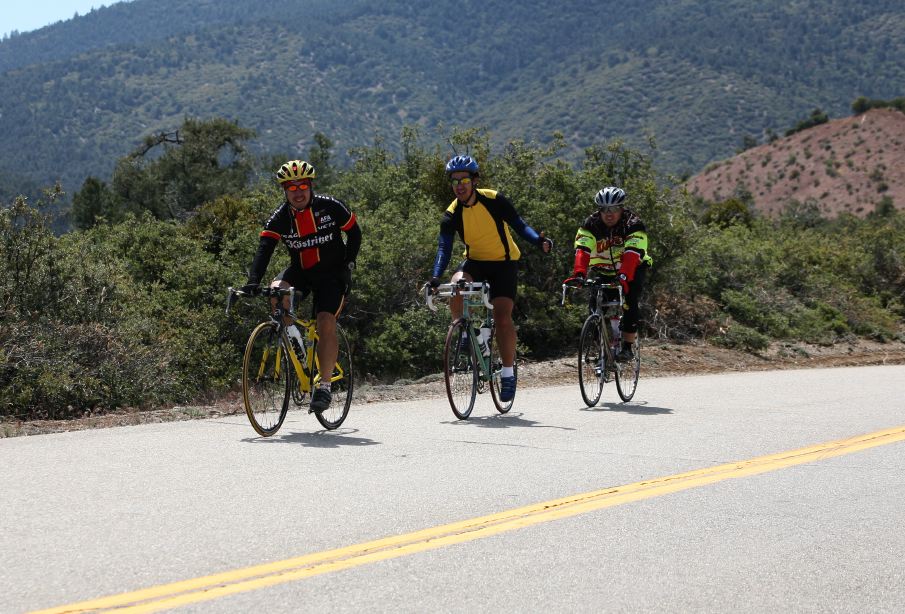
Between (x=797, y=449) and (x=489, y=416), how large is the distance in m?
2.98

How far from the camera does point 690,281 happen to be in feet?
69.7

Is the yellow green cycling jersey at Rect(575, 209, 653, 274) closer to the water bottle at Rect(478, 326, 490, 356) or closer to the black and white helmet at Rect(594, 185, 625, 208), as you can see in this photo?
the black and white helmet at Rect(594, 185, 625, 208)

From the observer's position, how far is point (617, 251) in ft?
37.6

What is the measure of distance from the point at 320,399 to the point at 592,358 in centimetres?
353

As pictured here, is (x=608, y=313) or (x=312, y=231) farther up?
(x=312, y=231)

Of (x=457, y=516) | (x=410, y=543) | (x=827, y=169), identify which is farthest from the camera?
(x=827, y=169)

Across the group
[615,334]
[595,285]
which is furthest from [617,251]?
[615,334]

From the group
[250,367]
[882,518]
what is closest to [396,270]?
[250,367]

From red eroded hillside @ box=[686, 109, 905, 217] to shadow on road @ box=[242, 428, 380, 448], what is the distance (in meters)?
86.2

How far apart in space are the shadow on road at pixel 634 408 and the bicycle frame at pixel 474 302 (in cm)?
129

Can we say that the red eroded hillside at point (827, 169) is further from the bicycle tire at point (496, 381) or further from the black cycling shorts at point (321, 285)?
the black cycling shorts at point (321, 285)

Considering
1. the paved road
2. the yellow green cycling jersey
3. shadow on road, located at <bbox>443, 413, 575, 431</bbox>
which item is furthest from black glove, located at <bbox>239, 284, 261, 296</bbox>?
the yellow green cycling jersey

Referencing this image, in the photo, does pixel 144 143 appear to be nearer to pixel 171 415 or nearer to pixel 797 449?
pixel 171 415

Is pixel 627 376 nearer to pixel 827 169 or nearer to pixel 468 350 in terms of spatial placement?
pixel 468 350
